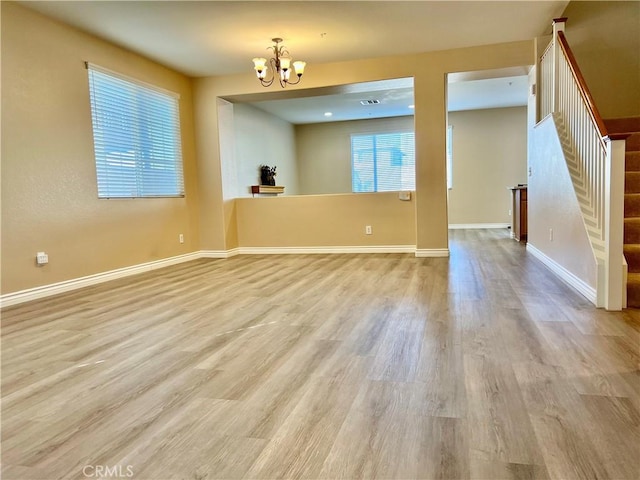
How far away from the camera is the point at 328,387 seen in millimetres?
1820

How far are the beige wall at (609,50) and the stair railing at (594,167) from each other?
1285mm

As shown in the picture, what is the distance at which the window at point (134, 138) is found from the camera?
4.57m

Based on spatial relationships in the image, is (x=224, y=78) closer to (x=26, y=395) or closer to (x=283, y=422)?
(x=26, y=395)

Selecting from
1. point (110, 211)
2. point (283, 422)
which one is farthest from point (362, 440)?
point (110, 211)

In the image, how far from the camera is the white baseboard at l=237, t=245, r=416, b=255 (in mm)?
5961

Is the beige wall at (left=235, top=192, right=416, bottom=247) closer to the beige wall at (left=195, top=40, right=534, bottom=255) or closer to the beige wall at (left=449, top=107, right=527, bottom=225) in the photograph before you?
the beige wall at (left=195, top=40, right=534, bottom=255)

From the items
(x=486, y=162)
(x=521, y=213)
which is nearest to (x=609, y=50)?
(x=521, y=213)

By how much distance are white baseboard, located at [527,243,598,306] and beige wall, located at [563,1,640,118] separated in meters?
2.16

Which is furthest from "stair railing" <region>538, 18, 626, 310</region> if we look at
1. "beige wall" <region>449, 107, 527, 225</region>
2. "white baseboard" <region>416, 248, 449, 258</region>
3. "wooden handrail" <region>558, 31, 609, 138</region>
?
"beige wall" <region>449, 107, 527, 225</region>

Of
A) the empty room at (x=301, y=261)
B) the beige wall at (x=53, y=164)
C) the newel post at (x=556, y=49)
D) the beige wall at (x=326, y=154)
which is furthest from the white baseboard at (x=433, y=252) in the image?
the beige wall at (x=326, y=154)

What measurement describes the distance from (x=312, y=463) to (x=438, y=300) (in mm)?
2178
